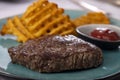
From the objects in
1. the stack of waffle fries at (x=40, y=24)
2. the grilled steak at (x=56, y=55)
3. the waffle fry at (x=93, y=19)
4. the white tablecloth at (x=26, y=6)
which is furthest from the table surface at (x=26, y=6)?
the grilled steak at (x=56, y=55)

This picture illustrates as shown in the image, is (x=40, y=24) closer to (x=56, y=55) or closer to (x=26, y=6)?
(x=56, y=55)

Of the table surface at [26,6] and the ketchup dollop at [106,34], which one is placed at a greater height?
the ketchup dollop at [106,34]

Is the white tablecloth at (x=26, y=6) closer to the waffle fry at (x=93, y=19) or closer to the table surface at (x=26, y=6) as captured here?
the table surface at (x=26, y=6)

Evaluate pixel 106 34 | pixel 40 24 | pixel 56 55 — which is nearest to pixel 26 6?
pixel 40 24

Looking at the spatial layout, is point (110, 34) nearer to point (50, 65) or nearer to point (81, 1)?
point (50, 65)

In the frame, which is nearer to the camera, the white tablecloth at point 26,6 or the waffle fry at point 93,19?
the waffle fry at point 93,19

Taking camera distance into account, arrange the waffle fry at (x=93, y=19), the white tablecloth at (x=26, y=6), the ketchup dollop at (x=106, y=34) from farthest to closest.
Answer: the white tablecloth at (x=26, y=6) → the waffle fry at (x=93, y=19) → the ketchup dollop at (x=106, y=34)
